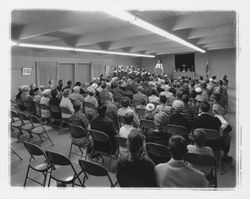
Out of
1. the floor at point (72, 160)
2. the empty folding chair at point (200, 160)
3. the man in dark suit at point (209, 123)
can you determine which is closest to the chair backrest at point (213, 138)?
the man in dark suit at point (209, 123)

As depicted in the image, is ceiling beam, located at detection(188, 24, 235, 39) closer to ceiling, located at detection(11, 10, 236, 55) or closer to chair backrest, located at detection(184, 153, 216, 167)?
ceiling, located at detection(11, 10, 236, 55)

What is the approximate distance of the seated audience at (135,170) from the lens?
72.4 inches

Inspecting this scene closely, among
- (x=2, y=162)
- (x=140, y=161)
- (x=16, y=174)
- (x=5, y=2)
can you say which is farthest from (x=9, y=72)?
(x=16, y=174)

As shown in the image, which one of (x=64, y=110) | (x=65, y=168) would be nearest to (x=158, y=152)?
(x=65, y=168)

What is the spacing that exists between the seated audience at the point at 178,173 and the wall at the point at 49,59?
5.36 meters

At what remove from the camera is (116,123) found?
4.46 meters

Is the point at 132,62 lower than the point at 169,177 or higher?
higher

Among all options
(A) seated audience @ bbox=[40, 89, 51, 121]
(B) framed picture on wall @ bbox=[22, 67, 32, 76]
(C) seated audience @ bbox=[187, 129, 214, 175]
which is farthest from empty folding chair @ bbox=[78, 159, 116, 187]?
(B) framed picture on wall @ bbox=[22, 67, 32, 76]

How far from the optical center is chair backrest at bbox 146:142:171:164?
253 cm

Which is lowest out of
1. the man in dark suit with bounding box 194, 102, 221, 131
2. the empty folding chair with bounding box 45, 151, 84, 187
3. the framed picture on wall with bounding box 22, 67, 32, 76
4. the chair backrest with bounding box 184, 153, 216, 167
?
the empty folding chair with bounding box 45, 151, 84, 187

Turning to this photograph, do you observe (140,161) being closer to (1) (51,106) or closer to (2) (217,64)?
(1) (51,106)

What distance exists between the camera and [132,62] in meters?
17.3

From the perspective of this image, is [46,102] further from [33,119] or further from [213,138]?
[213,138]

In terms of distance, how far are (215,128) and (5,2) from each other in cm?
320
